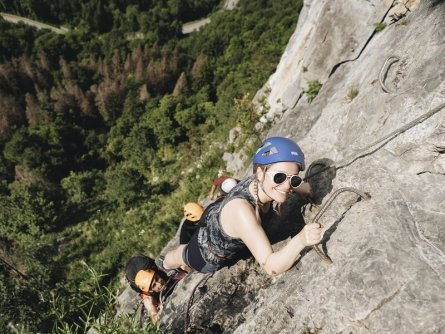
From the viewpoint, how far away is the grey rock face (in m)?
3.48

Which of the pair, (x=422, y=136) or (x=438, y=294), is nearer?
(x=438, y=294)

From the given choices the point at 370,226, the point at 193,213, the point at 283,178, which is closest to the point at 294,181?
the point at 283,178

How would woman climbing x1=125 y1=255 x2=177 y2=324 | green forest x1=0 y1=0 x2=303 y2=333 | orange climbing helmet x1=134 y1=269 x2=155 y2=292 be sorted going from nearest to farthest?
woman climbing x1=125 y1=255 x2=177 y2=324 < orange climbing helmet x1=134 y1=269 x2=155 y2=292 < green forest x1=0 y1=0 x2=303 y2=333

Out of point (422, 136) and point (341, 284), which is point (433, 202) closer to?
point (422, 136)

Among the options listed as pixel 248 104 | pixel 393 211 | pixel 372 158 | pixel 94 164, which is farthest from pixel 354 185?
pixel 94 164

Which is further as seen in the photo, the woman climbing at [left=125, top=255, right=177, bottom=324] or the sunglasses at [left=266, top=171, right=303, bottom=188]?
the woman climbing at [left=125, top=255, right=177, bottom=324]

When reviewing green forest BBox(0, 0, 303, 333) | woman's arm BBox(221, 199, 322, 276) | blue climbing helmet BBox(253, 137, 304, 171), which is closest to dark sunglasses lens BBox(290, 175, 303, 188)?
blue climbing helmet BBox(253, 137, 304, 171)

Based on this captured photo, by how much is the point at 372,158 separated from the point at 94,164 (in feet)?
142

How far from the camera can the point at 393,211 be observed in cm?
425

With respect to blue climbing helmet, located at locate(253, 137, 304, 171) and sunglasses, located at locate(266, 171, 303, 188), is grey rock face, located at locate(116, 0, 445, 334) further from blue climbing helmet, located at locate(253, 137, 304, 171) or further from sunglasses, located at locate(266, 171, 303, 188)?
blue climbing helmet, located at locate(253, 137, 304, 171)

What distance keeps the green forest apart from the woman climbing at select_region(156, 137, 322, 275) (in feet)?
4.70

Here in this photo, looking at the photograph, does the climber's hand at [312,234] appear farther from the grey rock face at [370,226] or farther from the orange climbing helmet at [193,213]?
the orange climbing helmet at [193,213]

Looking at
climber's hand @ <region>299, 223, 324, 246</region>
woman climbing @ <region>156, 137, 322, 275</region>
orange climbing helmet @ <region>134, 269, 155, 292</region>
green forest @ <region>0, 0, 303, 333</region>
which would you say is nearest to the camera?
climber's hand @ <region>299, 223, 324, 246</region>

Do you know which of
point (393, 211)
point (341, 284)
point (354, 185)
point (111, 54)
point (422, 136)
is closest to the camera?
point (341, 284)
